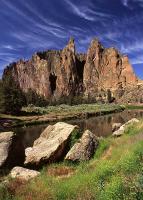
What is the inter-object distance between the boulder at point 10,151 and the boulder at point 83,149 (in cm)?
352

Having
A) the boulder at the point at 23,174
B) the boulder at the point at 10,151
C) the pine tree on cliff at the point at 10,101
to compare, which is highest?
the pine tree on cliff at the point at 10,101

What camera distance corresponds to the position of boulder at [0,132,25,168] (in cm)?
2324

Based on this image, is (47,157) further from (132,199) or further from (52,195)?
(132,199)

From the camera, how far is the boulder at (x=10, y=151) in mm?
23241

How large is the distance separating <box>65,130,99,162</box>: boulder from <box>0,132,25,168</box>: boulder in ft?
11.5

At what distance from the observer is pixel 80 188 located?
1370 cm

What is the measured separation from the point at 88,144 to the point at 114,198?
1442cm

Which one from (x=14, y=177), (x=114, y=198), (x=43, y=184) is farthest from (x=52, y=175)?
(x=114, y=198)

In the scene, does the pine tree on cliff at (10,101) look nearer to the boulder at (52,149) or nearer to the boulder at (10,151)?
the boulder at (52,149)

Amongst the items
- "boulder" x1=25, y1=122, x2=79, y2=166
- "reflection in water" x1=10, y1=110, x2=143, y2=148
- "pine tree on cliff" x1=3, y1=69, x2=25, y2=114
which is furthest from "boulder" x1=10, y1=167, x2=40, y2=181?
"pine tree on cliff" x1=3, y1=69, x2=25, y2=114

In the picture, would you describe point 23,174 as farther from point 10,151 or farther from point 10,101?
point 10,101

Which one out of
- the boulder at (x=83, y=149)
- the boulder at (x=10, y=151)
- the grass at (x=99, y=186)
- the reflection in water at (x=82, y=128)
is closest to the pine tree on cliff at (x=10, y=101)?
the reflection in water at (x=82, y=128)

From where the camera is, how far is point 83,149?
2369cm

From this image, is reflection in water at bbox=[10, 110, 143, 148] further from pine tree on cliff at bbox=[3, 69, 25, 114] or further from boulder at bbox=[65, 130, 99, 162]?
pine tree on cliff at bbox=[3, 69, 25, 114]
